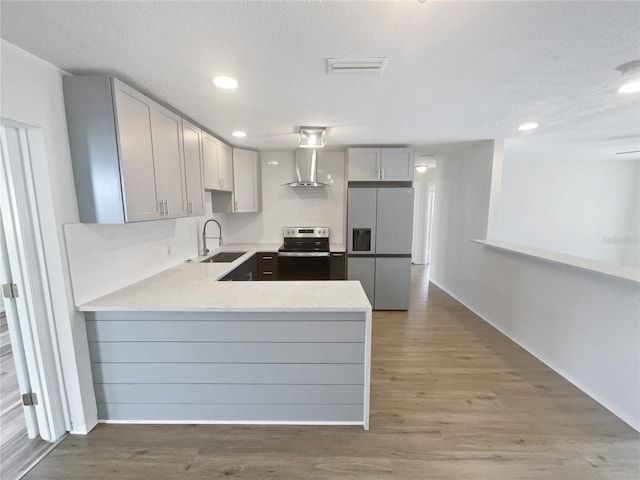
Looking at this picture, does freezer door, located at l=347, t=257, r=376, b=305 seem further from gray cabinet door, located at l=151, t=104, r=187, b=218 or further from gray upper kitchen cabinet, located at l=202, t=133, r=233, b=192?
gray cabinet door, located at l=151, t=104, r=187, b=218

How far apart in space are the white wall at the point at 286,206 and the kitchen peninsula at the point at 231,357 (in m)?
2.54

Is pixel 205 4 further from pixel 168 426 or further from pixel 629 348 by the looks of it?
pixel 629 348

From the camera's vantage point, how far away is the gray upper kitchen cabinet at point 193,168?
7.86 feet

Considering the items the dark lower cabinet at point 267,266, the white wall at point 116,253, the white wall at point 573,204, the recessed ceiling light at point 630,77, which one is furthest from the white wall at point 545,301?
the white wall at point 116,253

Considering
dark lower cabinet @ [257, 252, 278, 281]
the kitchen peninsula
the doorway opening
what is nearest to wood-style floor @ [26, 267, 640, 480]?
the kitchen peninsula

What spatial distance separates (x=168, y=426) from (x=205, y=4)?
2513 mm

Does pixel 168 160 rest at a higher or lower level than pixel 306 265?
higher

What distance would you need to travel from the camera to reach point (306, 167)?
3.91m

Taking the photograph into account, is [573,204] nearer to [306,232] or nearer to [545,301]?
[545,301]

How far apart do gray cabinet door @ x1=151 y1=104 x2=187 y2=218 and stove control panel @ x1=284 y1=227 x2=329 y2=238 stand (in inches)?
76.6

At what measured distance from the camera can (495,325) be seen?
3.35 meters

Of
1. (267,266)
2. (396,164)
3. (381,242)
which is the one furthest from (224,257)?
(396,164)

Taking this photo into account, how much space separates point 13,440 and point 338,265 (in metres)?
3.24

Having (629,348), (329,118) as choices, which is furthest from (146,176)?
(629,348)
